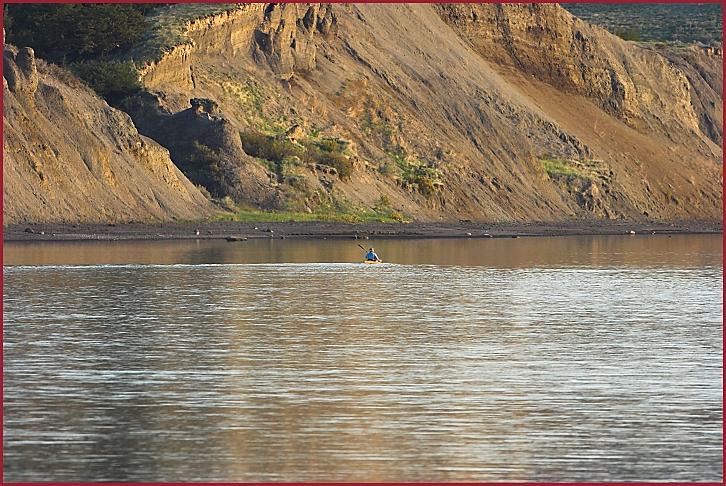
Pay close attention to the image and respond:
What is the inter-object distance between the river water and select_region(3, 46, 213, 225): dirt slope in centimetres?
2112

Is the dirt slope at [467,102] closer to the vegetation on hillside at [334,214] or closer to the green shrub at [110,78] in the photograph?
the vegetation on hillside at [334,214]

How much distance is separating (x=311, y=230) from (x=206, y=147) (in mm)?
6848

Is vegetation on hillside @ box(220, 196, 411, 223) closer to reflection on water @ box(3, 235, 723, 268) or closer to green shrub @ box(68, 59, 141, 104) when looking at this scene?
reflection on water @ box(3, 235, 723, 268)

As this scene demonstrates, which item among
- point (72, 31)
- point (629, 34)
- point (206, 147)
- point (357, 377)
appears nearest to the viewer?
point (357, 377)

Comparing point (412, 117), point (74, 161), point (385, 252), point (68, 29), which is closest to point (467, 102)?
point (412, 117)

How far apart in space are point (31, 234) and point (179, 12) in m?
27.6

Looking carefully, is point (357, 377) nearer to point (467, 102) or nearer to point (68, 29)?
point (68, 29)

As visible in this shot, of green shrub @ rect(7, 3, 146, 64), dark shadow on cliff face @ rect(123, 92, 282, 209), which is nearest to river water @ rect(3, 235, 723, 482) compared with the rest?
dark shadow on cliff face @ rect(123, 92, 282, 209)

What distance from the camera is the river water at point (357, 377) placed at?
17578mm

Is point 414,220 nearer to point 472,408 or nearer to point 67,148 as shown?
point 67,148

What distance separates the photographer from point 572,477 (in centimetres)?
1659

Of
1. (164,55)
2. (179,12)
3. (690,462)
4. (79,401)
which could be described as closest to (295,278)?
(79,401)

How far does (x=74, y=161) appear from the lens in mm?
69562

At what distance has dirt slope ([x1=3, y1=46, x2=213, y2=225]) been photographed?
6738 cm
